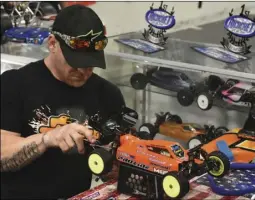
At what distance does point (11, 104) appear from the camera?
4.26 feet

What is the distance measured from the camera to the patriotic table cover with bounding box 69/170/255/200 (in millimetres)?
1014

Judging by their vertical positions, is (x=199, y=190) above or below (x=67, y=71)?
below

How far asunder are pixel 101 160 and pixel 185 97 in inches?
31.2

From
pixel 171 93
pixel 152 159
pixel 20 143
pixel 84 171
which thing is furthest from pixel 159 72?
pixel 152 159

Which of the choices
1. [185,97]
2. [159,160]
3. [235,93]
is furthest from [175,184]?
[185,97]

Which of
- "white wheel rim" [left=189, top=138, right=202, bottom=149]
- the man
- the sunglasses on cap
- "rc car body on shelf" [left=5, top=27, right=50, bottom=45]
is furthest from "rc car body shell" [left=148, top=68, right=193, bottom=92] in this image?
the sunglasses on cap

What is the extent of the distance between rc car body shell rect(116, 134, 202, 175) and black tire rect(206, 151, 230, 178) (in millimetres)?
29

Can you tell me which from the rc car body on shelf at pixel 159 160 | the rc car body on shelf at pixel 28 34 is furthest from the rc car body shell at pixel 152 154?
the rc car body on shelf at pixel 28 34

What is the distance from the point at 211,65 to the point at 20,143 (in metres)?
0.61

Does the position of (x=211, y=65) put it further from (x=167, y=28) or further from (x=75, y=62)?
(x=75, y=62)

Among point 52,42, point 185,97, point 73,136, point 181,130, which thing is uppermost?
point 52,42

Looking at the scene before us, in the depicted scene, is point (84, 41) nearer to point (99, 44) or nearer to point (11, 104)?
point (99, 44)

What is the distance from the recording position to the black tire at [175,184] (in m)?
0.90

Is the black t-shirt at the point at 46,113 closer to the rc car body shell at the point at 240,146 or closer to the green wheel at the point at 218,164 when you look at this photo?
the rc car body shell at the point at 240,146
